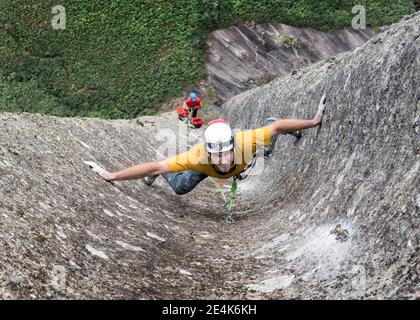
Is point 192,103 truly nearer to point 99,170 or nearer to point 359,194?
point 99,170

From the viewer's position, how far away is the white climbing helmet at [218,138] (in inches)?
293

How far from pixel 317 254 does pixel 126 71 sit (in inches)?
1858

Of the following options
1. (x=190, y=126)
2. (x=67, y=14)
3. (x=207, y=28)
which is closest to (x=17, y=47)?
(x=67, y=14)

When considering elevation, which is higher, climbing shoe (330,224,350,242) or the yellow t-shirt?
the yellow t-shirt

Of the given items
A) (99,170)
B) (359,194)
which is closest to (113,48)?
(99,170)

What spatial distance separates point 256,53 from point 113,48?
15.7 metres

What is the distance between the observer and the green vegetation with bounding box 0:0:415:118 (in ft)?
164

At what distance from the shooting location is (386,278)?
460 cm

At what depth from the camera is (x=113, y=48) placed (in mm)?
51250

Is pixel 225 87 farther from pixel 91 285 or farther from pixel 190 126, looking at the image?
pixel 91 285

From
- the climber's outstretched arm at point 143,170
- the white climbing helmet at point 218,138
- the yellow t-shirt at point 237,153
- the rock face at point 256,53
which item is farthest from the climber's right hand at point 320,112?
the rock face at point 256,53

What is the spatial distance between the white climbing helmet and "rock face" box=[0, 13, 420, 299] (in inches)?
66.4

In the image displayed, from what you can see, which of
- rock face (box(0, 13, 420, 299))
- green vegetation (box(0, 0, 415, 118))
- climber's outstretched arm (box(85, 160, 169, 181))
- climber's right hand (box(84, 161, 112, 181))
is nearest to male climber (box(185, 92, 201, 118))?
rock face (box(0, 13, 420, 299))

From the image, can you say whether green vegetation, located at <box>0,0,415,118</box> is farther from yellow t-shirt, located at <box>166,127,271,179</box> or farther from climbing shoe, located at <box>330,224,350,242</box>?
climbing shoe, located at <box>330,224,350,242</box>
